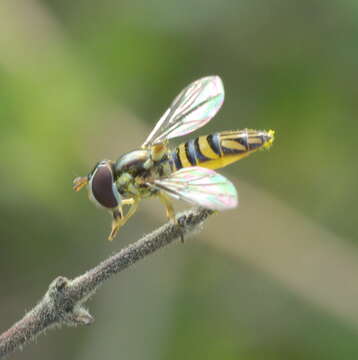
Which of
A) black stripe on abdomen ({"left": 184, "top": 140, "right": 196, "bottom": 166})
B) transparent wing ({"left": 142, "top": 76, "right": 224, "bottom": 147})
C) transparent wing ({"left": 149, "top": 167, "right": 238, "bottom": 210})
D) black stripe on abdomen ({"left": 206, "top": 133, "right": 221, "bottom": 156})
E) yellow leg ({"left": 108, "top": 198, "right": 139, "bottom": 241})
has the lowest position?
transparent wing ({"left": 149, "top": 167, "right": 238, "bottom": 210})

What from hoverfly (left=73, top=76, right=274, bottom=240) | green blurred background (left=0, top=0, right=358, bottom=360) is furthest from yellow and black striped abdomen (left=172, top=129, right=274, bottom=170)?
green blurred background (left=0, top=0, right=358, bottom=360)

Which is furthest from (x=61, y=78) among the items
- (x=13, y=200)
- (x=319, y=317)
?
(x=319, y=317)

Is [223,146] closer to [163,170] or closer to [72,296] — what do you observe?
[163,170]

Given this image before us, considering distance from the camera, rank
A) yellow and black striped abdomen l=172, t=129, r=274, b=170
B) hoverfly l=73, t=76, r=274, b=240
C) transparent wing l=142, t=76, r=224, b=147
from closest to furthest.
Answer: hoverfly l=73, t=76, r=274, b=240 < yellow and black striped abdomen l=172, t=129, r=274, b=170 < transparent wing l=142, t=76, r=224, b=147

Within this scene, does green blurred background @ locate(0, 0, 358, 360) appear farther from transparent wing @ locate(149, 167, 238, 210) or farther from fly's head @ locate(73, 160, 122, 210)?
transparent wing @ locate(149, 167, 238, 210)

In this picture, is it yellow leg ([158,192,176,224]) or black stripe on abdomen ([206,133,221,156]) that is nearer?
yellow leg ([158,192,176,224])

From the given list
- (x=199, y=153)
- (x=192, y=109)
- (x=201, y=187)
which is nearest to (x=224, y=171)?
(x=192, y=109)

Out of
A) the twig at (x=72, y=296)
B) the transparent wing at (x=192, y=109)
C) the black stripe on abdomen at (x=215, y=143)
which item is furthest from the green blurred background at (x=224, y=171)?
the twig at (x=72, y=296)

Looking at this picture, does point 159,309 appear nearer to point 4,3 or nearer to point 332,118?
point 332,118
